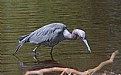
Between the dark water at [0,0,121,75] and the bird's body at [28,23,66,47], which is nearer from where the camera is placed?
the dark water at [0,0,121,75]

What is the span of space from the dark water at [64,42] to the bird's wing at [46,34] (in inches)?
12.9

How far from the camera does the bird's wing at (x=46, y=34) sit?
32.5 ft

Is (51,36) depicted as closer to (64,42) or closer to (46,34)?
(46,34)

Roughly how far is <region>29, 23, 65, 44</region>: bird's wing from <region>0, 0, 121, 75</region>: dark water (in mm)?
328

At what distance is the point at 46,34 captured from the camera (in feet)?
33.1

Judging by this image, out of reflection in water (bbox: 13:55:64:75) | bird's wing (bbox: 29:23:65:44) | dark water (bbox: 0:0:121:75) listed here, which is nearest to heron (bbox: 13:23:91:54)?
bird's wing (bbox: 29:23:65:44)

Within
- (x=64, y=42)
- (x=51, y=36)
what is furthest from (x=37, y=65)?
(x=64, y=42)

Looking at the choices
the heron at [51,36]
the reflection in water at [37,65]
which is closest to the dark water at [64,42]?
the reflection in water at [37,65]

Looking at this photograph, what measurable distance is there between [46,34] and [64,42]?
4.70ft

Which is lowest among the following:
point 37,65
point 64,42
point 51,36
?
point 64,42

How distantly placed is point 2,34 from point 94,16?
5130mm

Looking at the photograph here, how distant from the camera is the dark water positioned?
9374mm

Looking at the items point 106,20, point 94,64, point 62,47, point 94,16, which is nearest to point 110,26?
point 106,20

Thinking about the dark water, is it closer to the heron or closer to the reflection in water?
the reflection in water
